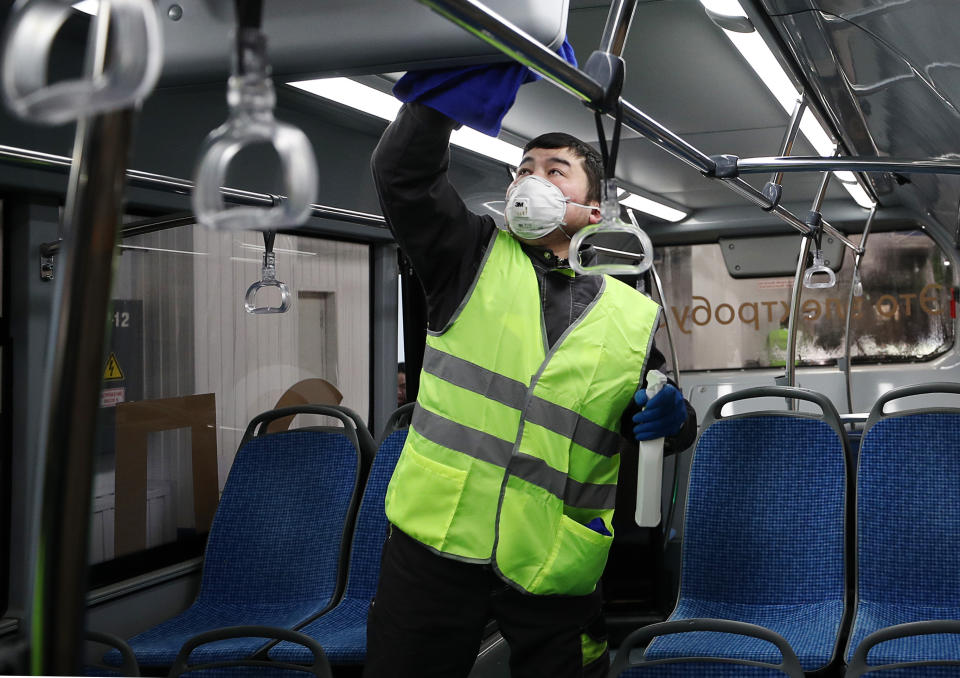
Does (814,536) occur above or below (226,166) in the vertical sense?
below

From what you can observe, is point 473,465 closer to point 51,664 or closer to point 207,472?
point 51,664

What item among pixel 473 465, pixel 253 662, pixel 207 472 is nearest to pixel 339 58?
pixel 473 465

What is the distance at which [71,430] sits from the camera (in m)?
0.47

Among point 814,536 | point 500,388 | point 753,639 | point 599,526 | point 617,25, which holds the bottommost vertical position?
point 753,639

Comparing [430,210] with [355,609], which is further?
[355,609]

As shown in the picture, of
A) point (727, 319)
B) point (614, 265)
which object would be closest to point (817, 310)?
point (727, 319)

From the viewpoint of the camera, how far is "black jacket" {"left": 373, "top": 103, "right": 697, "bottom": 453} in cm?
165

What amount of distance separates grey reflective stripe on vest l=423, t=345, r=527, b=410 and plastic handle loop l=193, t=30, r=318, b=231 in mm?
1363

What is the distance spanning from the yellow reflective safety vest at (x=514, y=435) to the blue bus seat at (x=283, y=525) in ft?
4.91

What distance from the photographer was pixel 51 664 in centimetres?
47

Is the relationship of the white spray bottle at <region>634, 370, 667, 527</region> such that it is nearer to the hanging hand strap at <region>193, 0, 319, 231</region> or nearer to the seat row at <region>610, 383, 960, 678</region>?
the seat row at <region>610, 383, 960, 678</region>

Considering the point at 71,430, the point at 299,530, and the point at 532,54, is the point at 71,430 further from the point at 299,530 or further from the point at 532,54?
the point at 299,530

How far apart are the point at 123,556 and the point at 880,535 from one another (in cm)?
257

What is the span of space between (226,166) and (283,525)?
304 centimetres
